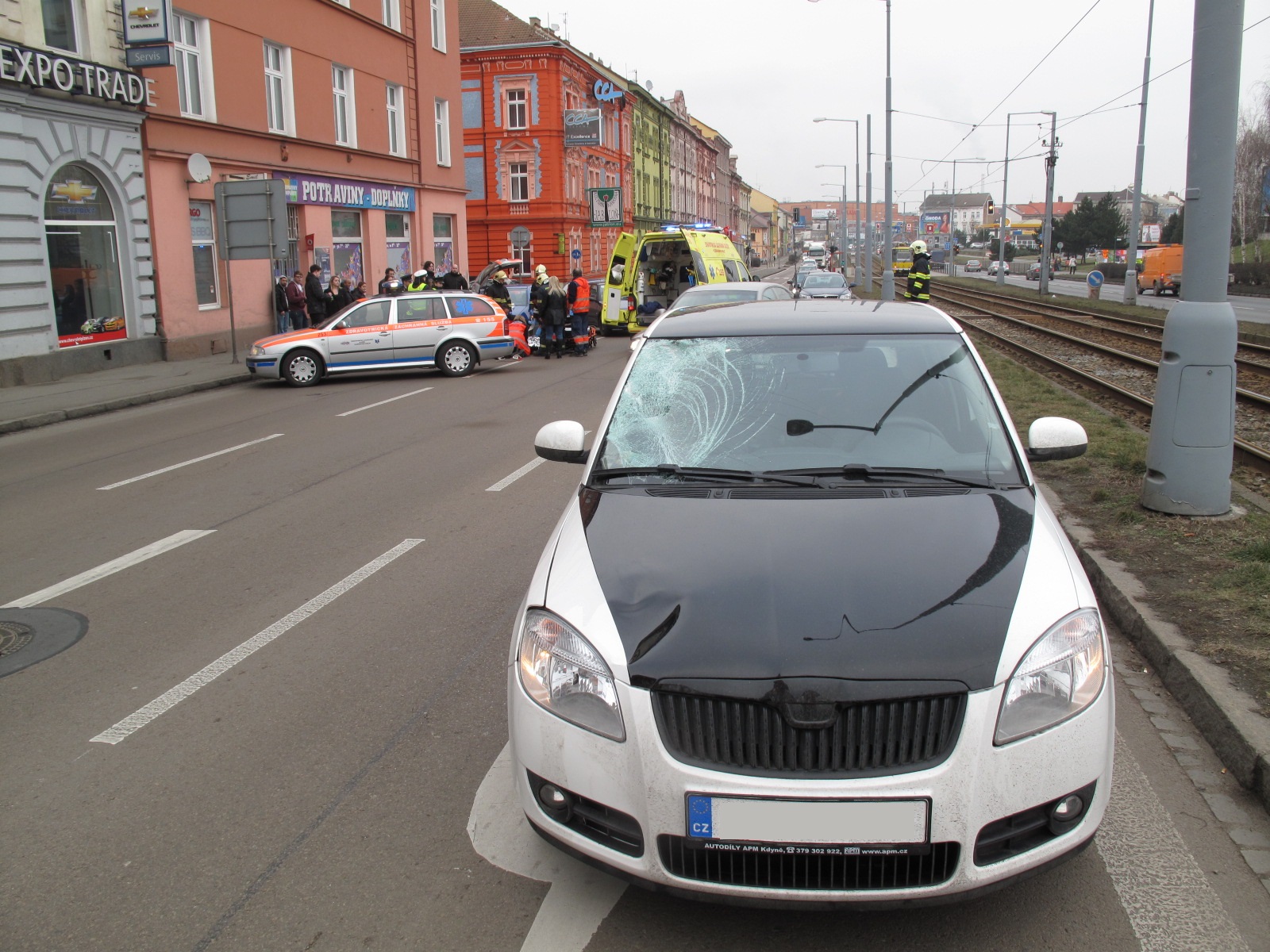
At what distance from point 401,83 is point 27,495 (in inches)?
993

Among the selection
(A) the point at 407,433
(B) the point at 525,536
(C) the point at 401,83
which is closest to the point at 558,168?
(C) the point at 401,83

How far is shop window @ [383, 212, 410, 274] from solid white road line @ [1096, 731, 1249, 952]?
29.9 metres

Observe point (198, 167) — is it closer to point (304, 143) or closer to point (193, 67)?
point (193, 67)

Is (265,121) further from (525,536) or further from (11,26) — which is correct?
(525,536)

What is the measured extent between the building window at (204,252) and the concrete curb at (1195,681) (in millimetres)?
21092

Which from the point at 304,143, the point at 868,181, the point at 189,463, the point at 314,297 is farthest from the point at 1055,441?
the point at 868,181

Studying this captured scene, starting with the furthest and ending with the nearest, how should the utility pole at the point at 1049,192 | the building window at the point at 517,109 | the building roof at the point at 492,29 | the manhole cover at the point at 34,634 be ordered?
the building window at the point at 517,109, the building roof at the point at 492,29, the utility pole at the point at 1049,192, the manhole cover at the point at 34,634

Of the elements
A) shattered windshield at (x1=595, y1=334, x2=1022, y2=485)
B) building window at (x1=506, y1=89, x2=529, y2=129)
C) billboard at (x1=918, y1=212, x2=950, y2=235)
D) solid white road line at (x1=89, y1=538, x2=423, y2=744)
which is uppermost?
building window at (x1=506, y1=89, x2=529, y2=129)

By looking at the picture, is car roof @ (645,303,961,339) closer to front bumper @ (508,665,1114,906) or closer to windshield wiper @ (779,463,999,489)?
windshield wiper @ (779,463,999,489)

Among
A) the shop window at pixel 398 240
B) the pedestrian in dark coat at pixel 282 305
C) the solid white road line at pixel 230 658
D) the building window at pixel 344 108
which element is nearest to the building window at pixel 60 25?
the pedestrian in dark coat at pixel 282 305

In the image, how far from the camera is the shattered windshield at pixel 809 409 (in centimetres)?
382

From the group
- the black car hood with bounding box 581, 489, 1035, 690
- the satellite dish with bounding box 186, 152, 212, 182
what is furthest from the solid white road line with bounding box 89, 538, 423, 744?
the satellite dish with bounding box 186, 152, 212, 182

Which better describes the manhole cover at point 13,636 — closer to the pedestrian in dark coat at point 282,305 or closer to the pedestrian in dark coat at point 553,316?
the pedestrian in dark coat at point 553,316

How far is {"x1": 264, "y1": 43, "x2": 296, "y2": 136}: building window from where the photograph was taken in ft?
83.3
